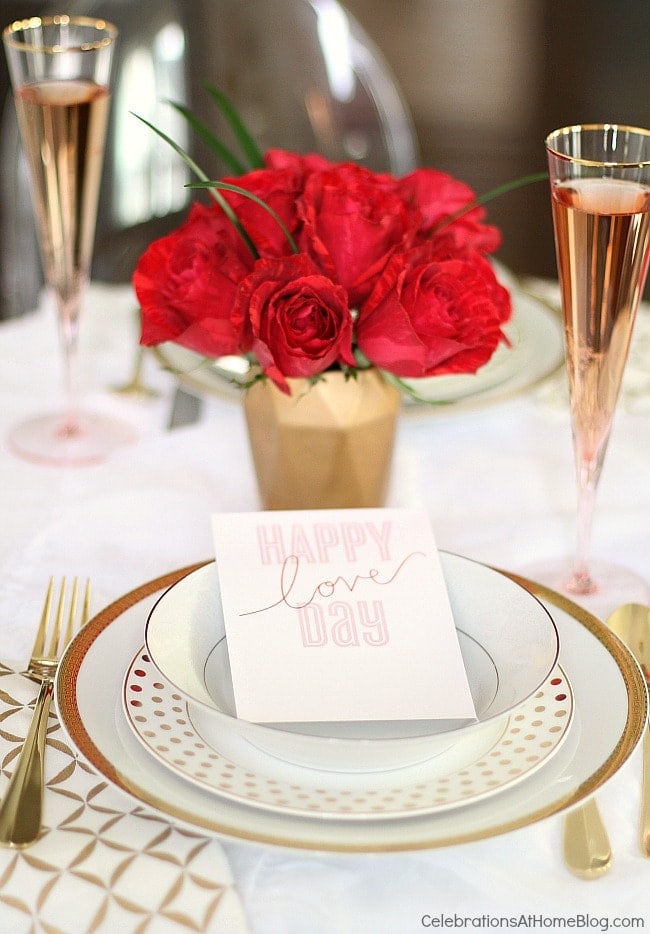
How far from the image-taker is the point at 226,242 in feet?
2.83

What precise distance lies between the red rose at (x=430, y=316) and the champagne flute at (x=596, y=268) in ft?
0.21

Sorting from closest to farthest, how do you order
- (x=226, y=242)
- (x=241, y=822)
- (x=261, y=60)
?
(x=241, y=822)
(x=226, y=242)
(x=261, y=60)

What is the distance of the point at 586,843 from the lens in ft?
2.03

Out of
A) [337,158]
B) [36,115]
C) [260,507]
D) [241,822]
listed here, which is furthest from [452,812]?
[337,158]

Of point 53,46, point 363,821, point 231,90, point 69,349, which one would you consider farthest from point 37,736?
point 231,90

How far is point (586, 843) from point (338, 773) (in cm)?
15

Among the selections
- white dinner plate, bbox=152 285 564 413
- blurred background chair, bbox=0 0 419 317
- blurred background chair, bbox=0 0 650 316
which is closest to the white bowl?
white dinner plate, bbox=152 285 564 413

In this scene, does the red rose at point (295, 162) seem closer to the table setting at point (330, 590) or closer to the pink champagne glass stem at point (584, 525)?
the table setting at point (330, 590)

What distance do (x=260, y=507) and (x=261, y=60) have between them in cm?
120

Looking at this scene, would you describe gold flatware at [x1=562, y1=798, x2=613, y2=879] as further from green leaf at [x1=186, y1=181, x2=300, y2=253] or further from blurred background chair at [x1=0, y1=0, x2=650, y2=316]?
blurred background chair at [x1=0, y1=0, x2=650, y2=316]

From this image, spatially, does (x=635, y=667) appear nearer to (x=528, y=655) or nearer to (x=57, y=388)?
(x=528, y=655)

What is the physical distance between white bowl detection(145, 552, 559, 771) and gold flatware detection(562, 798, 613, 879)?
0.07m

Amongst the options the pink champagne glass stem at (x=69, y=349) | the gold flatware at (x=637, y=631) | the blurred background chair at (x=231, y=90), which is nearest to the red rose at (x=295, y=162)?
the pink champagne glass stem at (x=69, y=349)

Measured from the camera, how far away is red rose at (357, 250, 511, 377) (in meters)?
0.79
